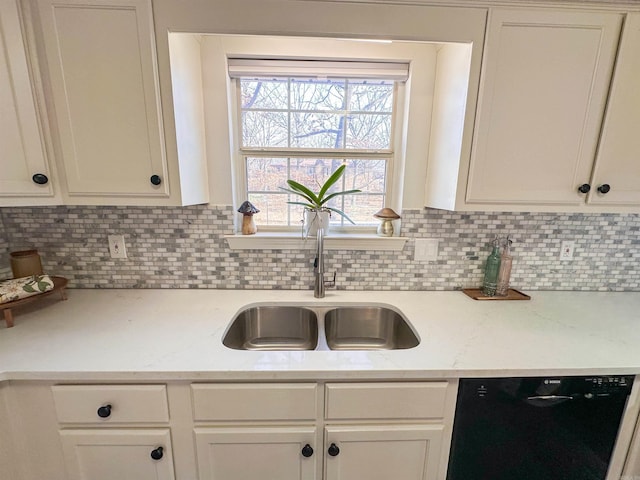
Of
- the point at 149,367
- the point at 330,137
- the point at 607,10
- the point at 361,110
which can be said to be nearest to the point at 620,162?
the point at 607,10

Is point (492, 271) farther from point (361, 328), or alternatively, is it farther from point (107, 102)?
point (107, 102)

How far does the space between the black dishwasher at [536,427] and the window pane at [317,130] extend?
121 cm

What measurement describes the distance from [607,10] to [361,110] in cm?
95

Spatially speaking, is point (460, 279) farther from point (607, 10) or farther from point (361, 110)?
point (607, 10)

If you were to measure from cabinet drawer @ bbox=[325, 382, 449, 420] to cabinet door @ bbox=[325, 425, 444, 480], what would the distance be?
5cm

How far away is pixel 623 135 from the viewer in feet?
3.62

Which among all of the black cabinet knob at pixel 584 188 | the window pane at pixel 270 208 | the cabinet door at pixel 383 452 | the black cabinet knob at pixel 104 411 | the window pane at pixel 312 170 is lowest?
the cabinet door at pixel 383 452

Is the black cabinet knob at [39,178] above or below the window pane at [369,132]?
below

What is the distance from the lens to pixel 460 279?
60.2 inches

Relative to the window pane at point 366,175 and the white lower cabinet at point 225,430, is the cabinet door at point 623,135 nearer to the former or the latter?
the window pane at point 366,175

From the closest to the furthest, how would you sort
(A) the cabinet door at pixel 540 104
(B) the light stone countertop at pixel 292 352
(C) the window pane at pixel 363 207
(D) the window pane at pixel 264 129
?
(B) the light stone countertop at pixel 292 352 → (A) the cabinet door at pixel 540 104 → (D) the window pane at pixel 264 129 → (C) the window pane at pixel 363 207

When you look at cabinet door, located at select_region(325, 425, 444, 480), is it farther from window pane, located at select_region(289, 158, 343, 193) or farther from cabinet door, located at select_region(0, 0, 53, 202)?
cabinet door, located at select_region(0, 0, 53, 202)

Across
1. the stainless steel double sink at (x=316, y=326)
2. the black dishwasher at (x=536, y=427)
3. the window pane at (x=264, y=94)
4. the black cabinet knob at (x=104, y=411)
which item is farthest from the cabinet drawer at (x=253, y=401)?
the window pane at (x=264, y=94)

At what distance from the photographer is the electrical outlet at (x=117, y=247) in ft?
4.65
